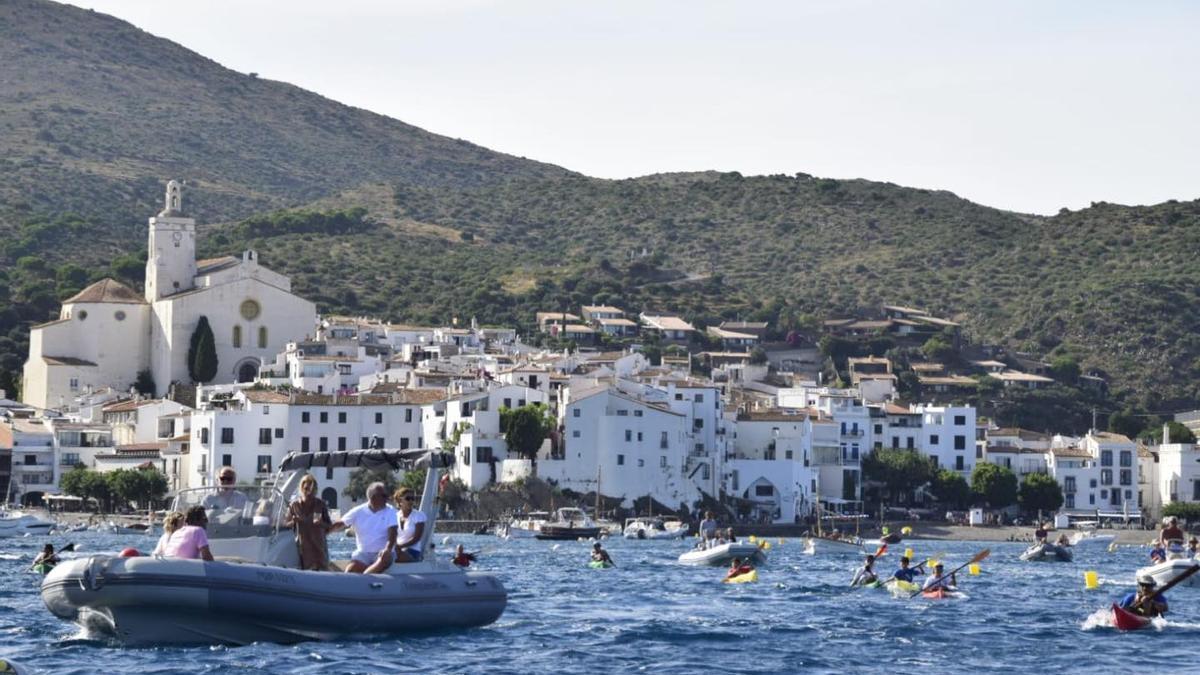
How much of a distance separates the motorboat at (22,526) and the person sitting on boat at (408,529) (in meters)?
55.3

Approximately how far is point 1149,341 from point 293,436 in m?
81.2

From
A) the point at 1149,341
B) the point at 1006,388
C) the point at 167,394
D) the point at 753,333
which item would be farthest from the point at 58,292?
the point at 1149,341

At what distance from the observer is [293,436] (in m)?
103

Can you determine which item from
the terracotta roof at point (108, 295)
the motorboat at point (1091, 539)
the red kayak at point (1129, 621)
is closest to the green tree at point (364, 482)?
the terracotta roof at point (108, 295)

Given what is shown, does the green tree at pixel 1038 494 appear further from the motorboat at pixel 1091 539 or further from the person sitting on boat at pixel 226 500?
the person sitting on boat at pixel 226 500

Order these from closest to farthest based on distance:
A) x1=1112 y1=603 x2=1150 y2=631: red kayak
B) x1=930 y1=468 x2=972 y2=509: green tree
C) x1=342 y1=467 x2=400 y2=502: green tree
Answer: x1=1112 y1=603 x2=1150 y2=631: red kayak → x1=342 y1=467 x2=400 y2=502: green tree → x1=930 y1=468 x2=972 y2=509: green tree

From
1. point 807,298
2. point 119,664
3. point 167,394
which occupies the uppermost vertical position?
point 807,298

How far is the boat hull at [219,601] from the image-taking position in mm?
29281

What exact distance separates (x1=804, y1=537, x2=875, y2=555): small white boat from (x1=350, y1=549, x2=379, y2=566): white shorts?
4844 centimetres

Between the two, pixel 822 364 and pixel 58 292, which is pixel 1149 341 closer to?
pixel 822 364

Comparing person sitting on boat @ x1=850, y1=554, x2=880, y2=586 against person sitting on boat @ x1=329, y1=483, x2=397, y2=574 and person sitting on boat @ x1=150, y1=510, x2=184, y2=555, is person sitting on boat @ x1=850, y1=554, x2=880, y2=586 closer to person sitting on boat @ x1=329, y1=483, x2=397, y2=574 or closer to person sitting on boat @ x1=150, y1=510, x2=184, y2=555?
person sitting on boat @ x1=329, y1=483, x2=397, y2=574

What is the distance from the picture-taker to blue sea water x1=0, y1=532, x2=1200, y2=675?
30.0 m

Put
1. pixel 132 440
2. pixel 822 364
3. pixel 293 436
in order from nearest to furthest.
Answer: pixel 293 436, pixel 132 440, pixel 822 364

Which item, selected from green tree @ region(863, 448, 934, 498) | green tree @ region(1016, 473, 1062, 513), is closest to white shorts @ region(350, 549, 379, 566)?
green tree @ region(863, 448, 934, 498)
